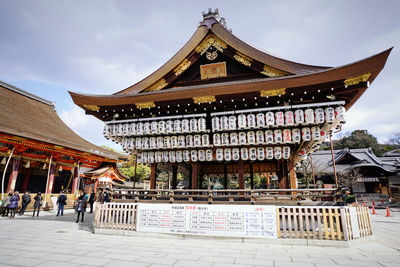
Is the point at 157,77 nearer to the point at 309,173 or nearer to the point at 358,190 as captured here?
the point at 309,173

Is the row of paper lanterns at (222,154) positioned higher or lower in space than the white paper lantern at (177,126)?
lower

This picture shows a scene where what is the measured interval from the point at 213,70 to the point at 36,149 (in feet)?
54.3

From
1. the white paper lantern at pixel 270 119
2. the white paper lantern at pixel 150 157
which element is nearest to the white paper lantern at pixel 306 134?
the white paper lantern at pixel 270 119

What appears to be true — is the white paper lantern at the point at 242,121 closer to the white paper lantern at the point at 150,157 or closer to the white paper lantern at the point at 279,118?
the white paper lantern at the point at 279,118

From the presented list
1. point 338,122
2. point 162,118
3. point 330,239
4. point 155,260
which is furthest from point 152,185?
point 338,122

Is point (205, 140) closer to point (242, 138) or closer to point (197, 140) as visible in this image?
point (197, 140)

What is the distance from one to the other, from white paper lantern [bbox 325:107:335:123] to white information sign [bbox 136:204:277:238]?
436cm

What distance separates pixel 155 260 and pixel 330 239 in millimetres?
5648

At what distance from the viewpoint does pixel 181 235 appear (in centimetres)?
795

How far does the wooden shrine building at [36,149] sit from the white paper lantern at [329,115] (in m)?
17.9

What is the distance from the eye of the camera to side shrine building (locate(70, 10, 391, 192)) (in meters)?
8.75

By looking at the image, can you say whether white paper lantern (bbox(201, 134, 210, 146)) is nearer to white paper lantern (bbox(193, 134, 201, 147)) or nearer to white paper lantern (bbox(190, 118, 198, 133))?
white paper lantern (bbox(193, 134, 201, 147))

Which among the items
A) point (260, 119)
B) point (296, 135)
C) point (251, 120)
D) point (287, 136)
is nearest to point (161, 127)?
point (251, 120)

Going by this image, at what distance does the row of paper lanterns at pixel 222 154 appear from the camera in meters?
9.95
